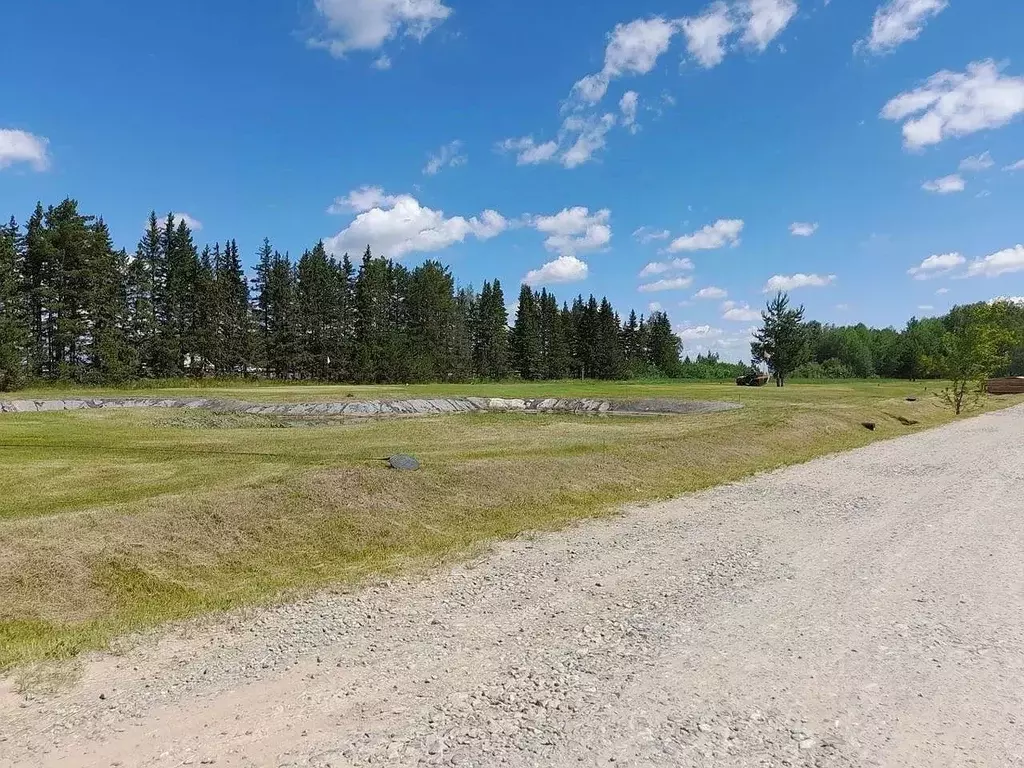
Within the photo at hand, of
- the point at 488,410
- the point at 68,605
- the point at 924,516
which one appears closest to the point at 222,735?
the point at 68,605

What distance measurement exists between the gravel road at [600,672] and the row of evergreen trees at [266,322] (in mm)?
48338

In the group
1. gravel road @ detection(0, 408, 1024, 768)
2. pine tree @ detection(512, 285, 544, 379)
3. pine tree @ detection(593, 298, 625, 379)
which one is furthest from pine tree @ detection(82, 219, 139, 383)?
pine tree @ detection(593, 298, 625, 379)

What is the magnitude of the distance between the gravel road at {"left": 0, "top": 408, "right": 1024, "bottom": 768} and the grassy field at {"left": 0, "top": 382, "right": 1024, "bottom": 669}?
1.19 m

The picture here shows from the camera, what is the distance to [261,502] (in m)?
9.55

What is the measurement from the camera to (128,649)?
213 inches

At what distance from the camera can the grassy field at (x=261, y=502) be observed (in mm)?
6750

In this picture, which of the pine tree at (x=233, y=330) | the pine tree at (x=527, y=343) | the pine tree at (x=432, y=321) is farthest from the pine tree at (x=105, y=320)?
the pine tree at (x=527, y=343)

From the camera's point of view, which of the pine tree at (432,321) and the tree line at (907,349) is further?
the pine tree at (432,321)

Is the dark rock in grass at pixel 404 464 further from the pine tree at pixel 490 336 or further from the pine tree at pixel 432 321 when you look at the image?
the pine tree at pixel 490 336

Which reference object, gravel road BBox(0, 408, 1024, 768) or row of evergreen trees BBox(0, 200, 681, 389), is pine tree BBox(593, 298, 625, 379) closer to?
row of evergreen trees BBox(0, 200, 681, 389)

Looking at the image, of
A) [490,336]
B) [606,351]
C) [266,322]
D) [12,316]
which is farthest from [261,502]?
[606,351]

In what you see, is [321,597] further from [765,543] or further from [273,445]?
[273,445]

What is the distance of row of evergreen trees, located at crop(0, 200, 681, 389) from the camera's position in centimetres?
5656

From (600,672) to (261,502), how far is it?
250 inches
